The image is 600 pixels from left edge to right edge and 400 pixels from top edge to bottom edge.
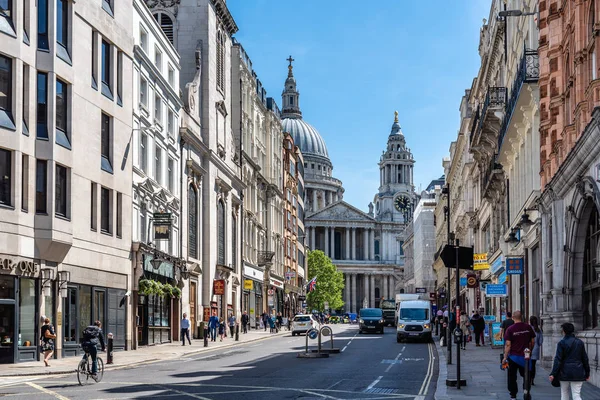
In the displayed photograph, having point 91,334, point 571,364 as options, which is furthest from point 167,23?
point 571,364

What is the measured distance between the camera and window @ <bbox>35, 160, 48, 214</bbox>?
34.4 m

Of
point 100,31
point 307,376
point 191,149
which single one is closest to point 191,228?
point 191,149

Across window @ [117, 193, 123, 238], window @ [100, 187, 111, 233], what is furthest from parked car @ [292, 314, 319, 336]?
window @ [100, 187, 111, 233]

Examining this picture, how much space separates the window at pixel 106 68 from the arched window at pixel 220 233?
24835 mm

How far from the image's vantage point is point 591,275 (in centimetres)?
2403

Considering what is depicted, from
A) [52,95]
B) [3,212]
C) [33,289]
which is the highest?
[52,95]

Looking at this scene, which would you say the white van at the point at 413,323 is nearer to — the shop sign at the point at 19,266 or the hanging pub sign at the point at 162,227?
the hanging pub sign at the point at 162,227

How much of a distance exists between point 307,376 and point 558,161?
9.01 m

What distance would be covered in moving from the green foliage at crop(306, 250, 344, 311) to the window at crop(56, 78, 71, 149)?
11140 centimetres

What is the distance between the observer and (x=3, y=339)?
3266 cm

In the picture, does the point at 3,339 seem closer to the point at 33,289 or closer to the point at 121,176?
the point at 33,289

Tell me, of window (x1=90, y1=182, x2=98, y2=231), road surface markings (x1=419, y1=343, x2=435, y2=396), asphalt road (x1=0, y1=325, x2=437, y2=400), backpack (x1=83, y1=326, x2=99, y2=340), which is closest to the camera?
asphalt road (x1=0, y1=325, x2=437, y2=400)

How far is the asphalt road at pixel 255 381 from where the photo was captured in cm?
2134

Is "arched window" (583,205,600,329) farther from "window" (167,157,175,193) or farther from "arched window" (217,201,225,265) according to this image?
"arched window" (217,201,225,265)
